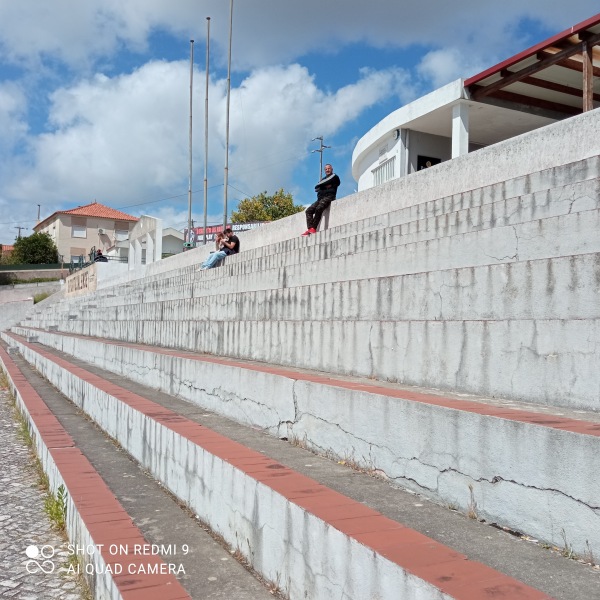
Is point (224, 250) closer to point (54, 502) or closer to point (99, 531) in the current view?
point (54, 502)

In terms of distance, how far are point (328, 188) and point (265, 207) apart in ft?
133

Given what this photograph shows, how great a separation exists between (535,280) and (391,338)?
924mm

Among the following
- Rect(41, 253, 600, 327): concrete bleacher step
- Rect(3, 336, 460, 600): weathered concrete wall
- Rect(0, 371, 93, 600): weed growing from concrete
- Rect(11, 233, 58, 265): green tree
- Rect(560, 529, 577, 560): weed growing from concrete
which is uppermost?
Rect(11, 233, 58, 265): green tree

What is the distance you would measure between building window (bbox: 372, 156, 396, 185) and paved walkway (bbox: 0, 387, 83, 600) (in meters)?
11.2

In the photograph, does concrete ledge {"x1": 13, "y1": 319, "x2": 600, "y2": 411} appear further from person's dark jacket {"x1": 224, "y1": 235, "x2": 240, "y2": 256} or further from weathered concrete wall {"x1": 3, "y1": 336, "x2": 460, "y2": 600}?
person's dark jacket {"x1": 224, "y1": 235, "x2": 240, "y2": 256}

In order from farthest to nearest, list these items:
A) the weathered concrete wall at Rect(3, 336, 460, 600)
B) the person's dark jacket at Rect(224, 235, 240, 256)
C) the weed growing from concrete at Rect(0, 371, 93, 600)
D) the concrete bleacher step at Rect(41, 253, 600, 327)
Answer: the person's dark jacket at Rect(224, 235, 240, 256) < the weed growing from concrete at Rect(0, 371, 93, 600) < the concrete bleacher step at Rect(41, 253, 600, 327) < the weathered concrete wall at Rect(3, 336, 460, 600)

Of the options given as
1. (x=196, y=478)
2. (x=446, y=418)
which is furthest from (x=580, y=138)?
(x=196, y=478)

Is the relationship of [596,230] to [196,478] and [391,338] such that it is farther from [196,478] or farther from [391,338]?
[196,478]

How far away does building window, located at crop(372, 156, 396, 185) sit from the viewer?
48.2 ft

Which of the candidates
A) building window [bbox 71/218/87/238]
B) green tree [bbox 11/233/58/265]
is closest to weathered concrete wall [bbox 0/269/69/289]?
green tree [bbox 11/233/58/265]

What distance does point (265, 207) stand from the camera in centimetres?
4938

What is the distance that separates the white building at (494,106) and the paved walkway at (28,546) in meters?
9.48

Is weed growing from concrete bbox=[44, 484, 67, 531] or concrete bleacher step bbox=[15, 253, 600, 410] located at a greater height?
concrete bleacher step bbox=[15, 253, 600, 410]

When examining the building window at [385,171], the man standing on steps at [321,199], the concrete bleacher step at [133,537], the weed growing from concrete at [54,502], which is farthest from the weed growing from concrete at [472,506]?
the building window at [385,171]
